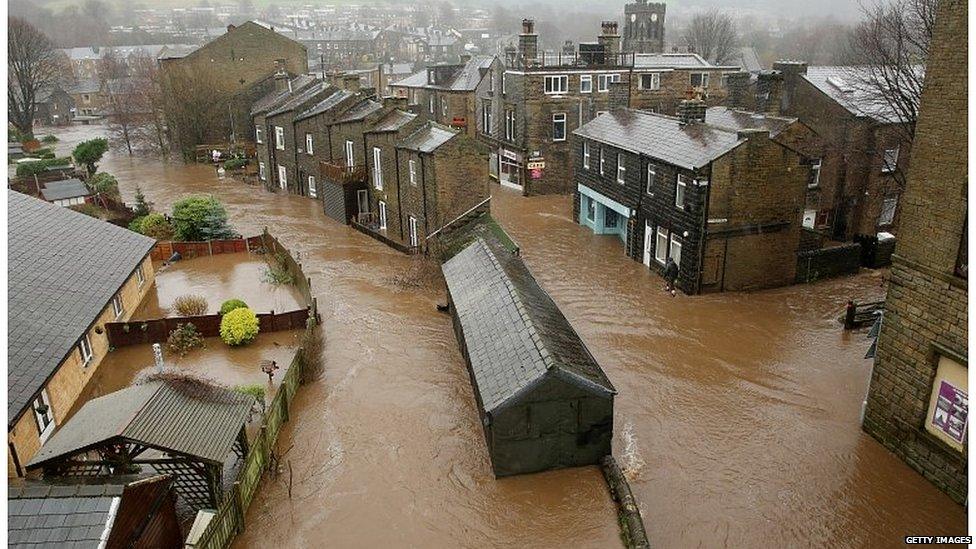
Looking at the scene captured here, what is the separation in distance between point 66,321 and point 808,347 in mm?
19659

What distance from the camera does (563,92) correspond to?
122 ft

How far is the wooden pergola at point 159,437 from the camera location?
10969 millimetres

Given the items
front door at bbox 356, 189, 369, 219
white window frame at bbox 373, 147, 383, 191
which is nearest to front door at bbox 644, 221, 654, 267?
white window frame at bbox 373, 147, 383, 191

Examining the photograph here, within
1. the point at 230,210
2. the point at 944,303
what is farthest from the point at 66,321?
the point at 230,210

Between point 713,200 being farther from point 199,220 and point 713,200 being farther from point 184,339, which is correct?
point 199,220

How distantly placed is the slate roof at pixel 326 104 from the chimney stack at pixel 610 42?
14.4 m

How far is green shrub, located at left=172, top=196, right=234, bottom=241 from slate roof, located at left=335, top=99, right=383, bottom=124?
7.48m

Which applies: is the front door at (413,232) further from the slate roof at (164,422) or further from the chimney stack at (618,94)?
the slate roof at (164,422)

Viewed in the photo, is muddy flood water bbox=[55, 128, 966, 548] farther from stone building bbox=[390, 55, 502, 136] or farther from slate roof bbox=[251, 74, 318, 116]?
stone building bbox=[390, 55, 502, 136]

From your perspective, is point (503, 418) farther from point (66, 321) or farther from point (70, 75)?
point (70, 75)

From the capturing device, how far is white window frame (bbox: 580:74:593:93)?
3716 cm

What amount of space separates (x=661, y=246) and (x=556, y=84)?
614 inches

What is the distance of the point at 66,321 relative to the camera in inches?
654

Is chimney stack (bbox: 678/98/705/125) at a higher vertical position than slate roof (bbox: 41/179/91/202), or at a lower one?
higher
